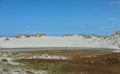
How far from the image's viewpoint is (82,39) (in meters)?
89.3

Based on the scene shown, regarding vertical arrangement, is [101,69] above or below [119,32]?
below

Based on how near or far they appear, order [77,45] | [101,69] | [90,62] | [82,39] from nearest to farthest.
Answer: [101,69]
[90,62]
[77,45]
[82,39]

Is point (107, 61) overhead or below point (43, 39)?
below

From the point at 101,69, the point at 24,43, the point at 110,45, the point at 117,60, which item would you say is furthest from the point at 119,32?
the point at 101,69

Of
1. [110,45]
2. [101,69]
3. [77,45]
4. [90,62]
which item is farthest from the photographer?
[77,45]

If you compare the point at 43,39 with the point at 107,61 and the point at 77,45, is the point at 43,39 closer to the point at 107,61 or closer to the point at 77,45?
the point at 77,45

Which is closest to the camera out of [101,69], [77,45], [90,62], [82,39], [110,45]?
[101,69]

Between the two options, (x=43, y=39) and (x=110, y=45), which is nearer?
(x=110, y=45)

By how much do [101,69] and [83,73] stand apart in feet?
10.8

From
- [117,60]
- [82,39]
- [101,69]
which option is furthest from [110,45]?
[101,69]

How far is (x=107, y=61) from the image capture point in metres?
42.2

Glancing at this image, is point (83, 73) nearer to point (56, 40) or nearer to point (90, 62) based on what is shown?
point (90, 62)

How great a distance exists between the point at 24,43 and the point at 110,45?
63.0ft

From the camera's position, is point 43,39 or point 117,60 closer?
point 117,60
